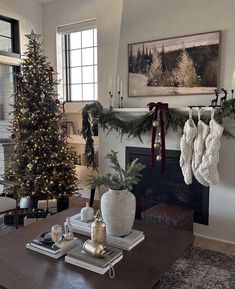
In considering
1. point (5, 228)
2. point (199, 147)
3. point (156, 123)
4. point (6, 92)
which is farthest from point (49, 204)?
point (6, 92)

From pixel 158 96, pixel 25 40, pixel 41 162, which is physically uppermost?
pixel 25 40

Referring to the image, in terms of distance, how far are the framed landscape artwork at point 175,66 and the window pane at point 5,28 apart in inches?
84.3

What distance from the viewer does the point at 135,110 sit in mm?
3189

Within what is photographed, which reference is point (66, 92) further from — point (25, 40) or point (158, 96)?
point (158, 96)

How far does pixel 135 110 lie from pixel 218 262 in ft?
5.76

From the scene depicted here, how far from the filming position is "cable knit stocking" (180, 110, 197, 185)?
275cm

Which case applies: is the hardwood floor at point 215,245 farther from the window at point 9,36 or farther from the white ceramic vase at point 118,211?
the window at point 9,36

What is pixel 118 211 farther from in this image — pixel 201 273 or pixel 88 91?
pixel 88 91

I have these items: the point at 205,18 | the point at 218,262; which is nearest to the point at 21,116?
the point at 205,18

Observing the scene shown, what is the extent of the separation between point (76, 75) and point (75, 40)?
554 mm

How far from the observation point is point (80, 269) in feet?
5.05

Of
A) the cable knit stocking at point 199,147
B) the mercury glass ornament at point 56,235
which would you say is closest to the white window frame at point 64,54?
the cable knit stocking at point 199,147

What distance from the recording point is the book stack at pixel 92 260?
1.52 m

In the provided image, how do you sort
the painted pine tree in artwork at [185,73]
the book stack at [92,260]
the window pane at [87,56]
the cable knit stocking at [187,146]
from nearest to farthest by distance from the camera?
the book stack at [92,260], the cable knit stocking at [187,146], the painted pine tree in artwork at [185,73], the window pane at [87,56]
